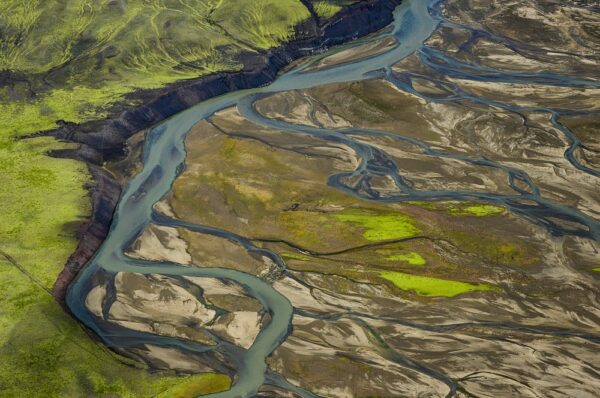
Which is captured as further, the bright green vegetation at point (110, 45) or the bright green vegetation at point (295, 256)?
the bright green vegetation at point (110, 45)

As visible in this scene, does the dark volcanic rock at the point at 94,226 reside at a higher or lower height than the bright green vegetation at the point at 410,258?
higher

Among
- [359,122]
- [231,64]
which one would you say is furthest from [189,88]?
[359,122]

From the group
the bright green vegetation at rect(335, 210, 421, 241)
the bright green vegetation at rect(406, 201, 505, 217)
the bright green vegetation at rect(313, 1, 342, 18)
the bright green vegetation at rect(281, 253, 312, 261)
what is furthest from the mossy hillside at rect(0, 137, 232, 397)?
the bright green vegetation at rect(313, 1, 342, 18)

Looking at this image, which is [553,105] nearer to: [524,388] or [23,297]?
[524,388]

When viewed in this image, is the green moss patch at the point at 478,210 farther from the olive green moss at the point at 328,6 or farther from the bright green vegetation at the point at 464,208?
the olive green moss at the point at 328,6

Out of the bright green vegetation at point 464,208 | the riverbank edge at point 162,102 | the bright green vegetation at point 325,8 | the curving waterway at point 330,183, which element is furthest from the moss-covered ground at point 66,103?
the bright green vegetation at point 464,208

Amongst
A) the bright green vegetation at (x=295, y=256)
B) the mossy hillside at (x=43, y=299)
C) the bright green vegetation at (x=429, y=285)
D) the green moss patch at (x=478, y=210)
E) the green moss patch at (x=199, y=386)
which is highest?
the mossy hillside at (x=43, y=299)

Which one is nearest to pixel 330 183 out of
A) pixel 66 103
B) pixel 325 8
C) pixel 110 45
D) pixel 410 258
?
pixel 410 258
